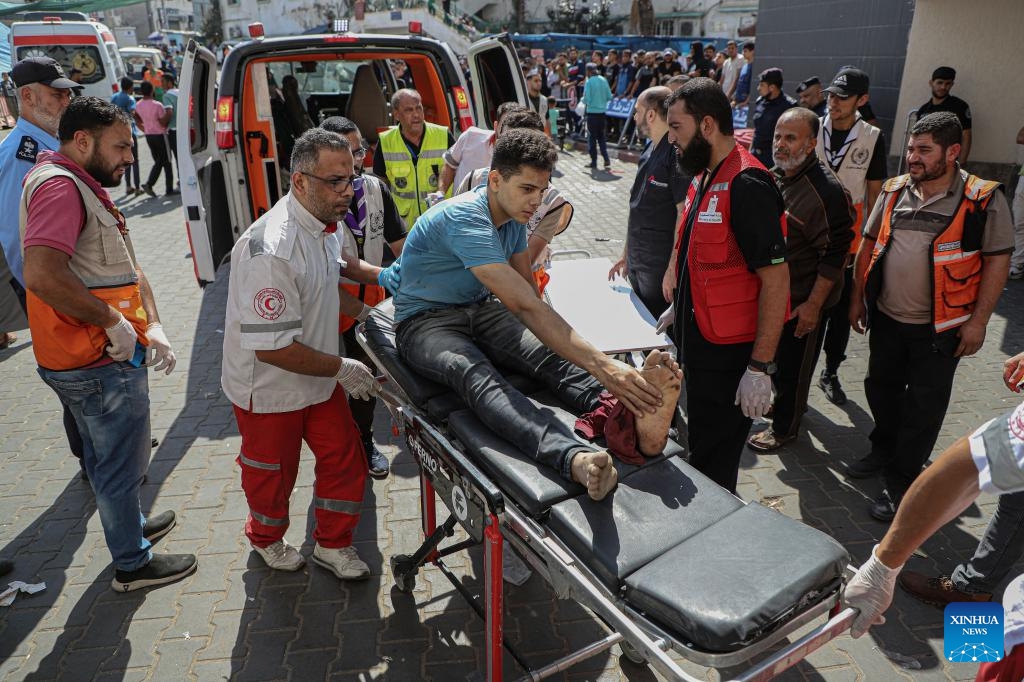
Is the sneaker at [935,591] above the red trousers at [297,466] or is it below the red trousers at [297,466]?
below

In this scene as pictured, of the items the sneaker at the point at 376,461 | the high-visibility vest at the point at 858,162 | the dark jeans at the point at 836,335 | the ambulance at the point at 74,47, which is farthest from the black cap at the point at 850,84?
the ambulance at the point at 74,47

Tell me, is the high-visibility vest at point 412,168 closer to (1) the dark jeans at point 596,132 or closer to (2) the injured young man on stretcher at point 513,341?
(2) the injured young man on stretcher at point 513,341

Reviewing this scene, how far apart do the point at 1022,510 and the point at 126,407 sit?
12.1ft

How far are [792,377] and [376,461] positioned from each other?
2.58m

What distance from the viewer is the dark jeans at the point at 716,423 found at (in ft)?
10.1

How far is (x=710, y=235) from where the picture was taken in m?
2.87

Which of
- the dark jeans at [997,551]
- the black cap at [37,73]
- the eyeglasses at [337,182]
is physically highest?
the black cap at [37,73]

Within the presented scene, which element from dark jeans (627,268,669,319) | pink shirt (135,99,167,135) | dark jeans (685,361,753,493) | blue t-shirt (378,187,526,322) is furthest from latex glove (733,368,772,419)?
pink shirt (135,99,167,135)

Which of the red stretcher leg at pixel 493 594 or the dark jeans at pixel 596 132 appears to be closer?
the red stretcher leg at pixel 493 594

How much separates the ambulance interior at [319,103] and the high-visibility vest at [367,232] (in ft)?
6.29

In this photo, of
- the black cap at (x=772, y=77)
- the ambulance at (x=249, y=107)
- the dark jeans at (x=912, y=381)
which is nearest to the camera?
the dark jeans at (x=912, y=381)

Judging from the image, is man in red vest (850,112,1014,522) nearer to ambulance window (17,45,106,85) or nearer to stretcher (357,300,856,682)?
stretcher (357,300,856,682)

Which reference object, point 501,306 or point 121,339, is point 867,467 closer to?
point 501,306

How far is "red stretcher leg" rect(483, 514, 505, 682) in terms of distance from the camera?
85.5 inches
